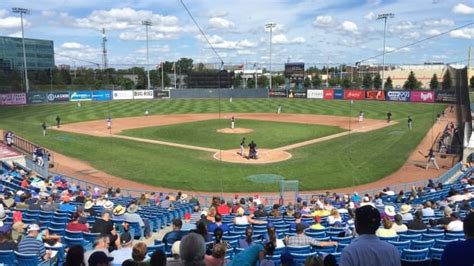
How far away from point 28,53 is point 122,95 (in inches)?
2105

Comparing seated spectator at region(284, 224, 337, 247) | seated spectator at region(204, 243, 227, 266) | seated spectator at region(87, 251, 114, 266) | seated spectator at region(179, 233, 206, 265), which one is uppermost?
seated spectator at region(179, 233, 206, 265)

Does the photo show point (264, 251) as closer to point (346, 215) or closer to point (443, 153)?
point (346, 215)

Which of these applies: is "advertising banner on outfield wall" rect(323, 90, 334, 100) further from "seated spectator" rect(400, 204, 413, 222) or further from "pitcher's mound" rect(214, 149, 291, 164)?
"seated spectator" rect(400, 204, 413, 222)

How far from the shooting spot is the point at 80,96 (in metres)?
77.4

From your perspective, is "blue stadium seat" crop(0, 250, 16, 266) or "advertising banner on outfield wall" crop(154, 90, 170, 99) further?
"advertising banner on outfield wall" crop(154, 90, 170, 99)

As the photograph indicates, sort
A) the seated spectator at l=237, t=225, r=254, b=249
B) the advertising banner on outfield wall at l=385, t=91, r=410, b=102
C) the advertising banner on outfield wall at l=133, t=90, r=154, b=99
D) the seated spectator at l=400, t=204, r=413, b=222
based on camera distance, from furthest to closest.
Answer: the advertising banner on outfield wall at l=133, t=90, r=154, b=99
the advertising banner on outfield wall at l=385, t=91, r=410, b=102
the seated spectator at l=400, t=204, r=413, b=222
the seated spectator at l=237, t=225, r=254, b=249

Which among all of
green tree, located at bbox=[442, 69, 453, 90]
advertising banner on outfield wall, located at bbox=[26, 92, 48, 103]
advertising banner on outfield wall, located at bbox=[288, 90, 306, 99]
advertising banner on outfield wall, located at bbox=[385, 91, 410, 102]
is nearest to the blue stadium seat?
green tree, located at bbox=[442, 69, 453, 90]

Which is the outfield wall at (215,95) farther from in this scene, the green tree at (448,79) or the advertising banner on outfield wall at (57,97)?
the green tree at (448,79)

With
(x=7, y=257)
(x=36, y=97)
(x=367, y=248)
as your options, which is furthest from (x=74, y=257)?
(x=36, y=97)

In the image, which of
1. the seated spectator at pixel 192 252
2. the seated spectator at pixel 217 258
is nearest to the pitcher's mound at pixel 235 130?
the seated spectator at pixel 217 258

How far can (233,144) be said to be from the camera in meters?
37.0

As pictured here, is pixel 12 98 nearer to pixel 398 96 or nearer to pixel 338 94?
pixel 338 94

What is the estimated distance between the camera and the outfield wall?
226 feet

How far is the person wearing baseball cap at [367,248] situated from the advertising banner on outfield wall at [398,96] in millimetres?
75276
